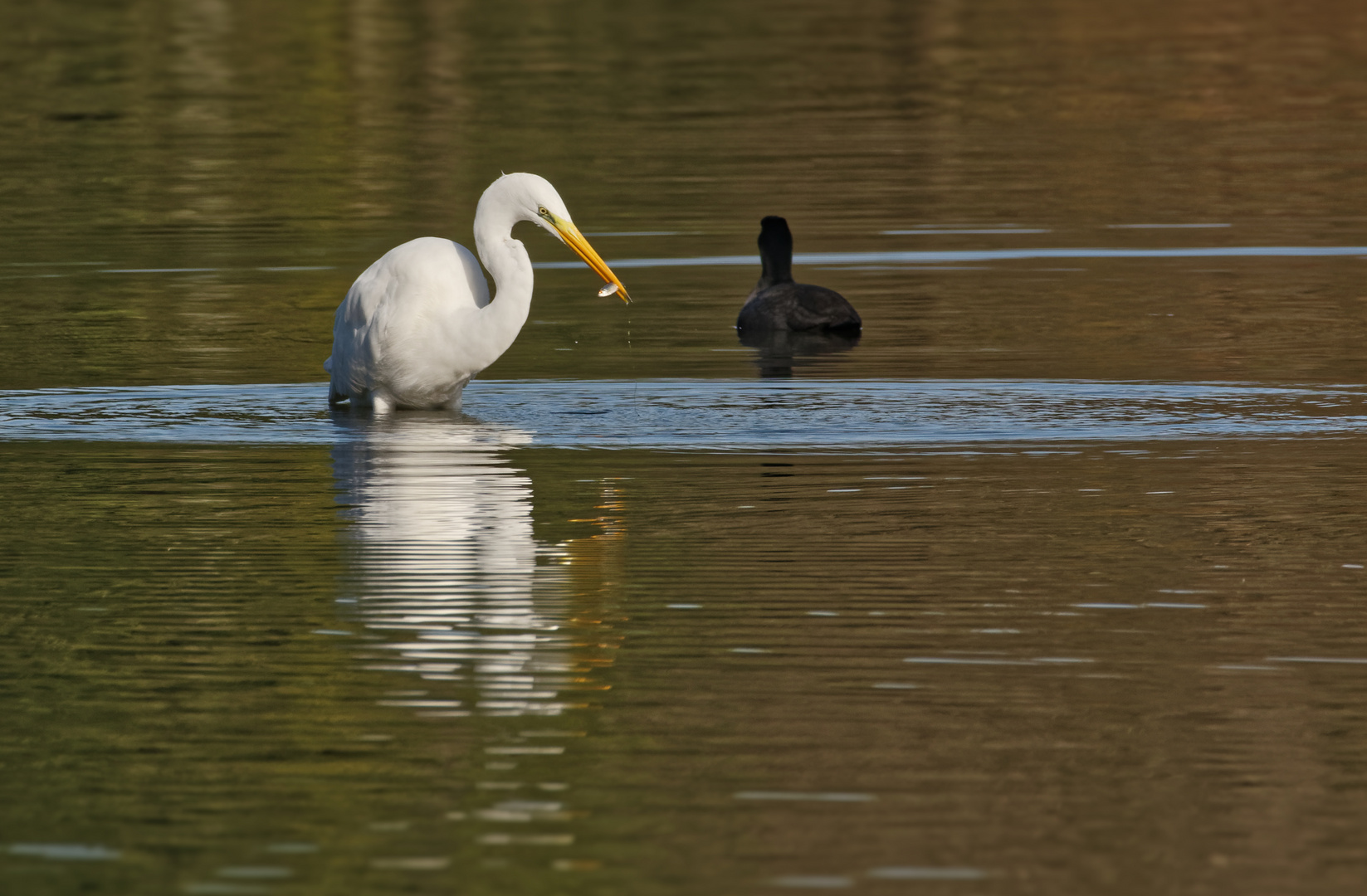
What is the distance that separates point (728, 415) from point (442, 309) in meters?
1.78

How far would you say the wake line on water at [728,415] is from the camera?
1217cm

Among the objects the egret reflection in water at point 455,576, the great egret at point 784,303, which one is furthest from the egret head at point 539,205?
the great egret at point 784,303

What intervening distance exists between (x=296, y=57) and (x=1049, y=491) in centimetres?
3157

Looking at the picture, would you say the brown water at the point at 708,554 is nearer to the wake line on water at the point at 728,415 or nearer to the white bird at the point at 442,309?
the wake line on water at the point at 728,415

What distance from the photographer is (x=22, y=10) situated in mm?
49812

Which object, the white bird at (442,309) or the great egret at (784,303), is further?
the great egret at (784,303)

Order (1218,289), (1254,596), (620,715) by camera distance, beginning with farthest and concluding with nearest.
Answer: (1218,289)
(1254,596)
(620,715)

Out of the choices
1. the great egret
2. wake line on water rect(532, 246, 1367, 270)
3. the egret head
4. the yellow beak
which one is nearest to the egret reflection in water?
the yellow beak

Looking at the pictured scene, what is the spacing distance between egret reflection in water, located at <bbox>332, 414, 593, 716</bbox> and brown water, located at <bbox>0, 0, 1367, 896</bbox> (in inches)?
1.4

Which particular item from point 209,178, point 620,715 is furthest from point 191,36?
point 620,715

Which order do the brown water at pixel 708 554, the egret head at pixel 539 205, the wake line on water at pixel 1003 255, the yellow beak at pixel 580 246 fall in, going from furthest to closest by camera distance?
the wake line on water at pixel 1003 255 < the egret head at pixel 539 205 < the yellow beak at pixel 580 246 < the brown water at pixel 708 554

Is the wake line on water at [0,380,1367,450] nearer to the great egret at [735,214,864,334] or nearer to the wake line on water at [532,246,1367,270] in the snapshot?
the great egret at [735,214,864,334]

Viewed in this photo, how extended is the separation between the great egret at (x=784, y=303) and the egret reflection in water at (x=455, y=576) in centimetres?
441

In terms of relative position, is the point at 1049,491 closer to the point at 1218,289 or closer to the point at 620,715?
the point at 620,715
